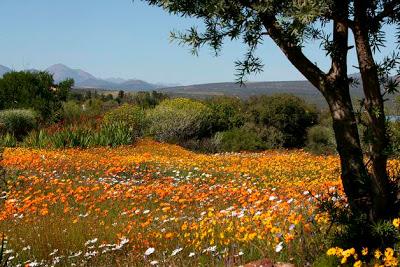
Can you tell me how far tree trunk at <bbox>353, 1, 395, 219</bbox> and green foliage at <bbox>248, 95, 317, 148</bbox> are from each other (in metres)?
26.5

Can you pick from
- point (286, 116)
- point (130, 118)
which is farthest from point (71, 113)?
point (286, 116)

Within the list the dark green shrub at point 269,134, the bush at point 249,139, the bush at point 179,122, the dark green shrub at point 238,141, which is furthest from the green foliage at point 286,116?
the bush at point 179,122

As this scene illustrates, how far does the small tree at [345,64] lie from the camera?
371 centimetres

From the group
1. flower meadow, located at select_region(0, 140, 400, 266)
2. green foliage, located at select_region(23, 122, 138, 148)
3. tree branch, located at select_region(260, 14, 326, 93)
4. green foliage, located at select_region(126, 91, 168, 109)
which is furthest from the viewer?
green foliage, located at select_region(126, 91, 168, 109)

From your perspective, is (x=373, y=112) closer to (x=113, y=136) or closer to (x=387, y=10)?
(x=387, y=10)

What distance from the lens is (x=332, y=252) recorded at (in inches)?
151

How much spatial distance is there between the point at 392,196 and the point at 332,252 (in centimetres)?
69

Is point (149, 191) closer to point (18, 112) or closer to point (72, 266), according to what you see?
point (72, 266)

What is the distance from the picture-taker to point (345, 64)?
3965mm

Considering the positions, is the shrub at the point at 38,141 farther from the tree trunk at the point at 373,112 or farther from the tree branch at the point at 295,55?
the tree trunk at the point at 373,112

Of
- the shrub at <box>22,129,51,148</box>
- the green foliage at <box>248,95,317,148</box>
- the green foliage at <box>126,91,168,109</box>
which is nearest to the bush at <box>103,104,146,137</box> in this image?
the shrub at <box>22,129,51,148</box>

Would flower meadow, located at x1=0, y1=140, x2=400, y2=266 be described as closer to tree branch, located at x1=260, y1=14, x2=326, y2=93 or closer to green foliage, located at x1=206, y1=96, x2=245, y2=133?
tree branch, located at x1=260, y1=14, x2=326, y2=93

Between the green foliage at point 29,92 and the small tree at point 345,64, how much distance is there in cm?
2830

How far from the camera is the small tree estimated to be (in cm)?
371
